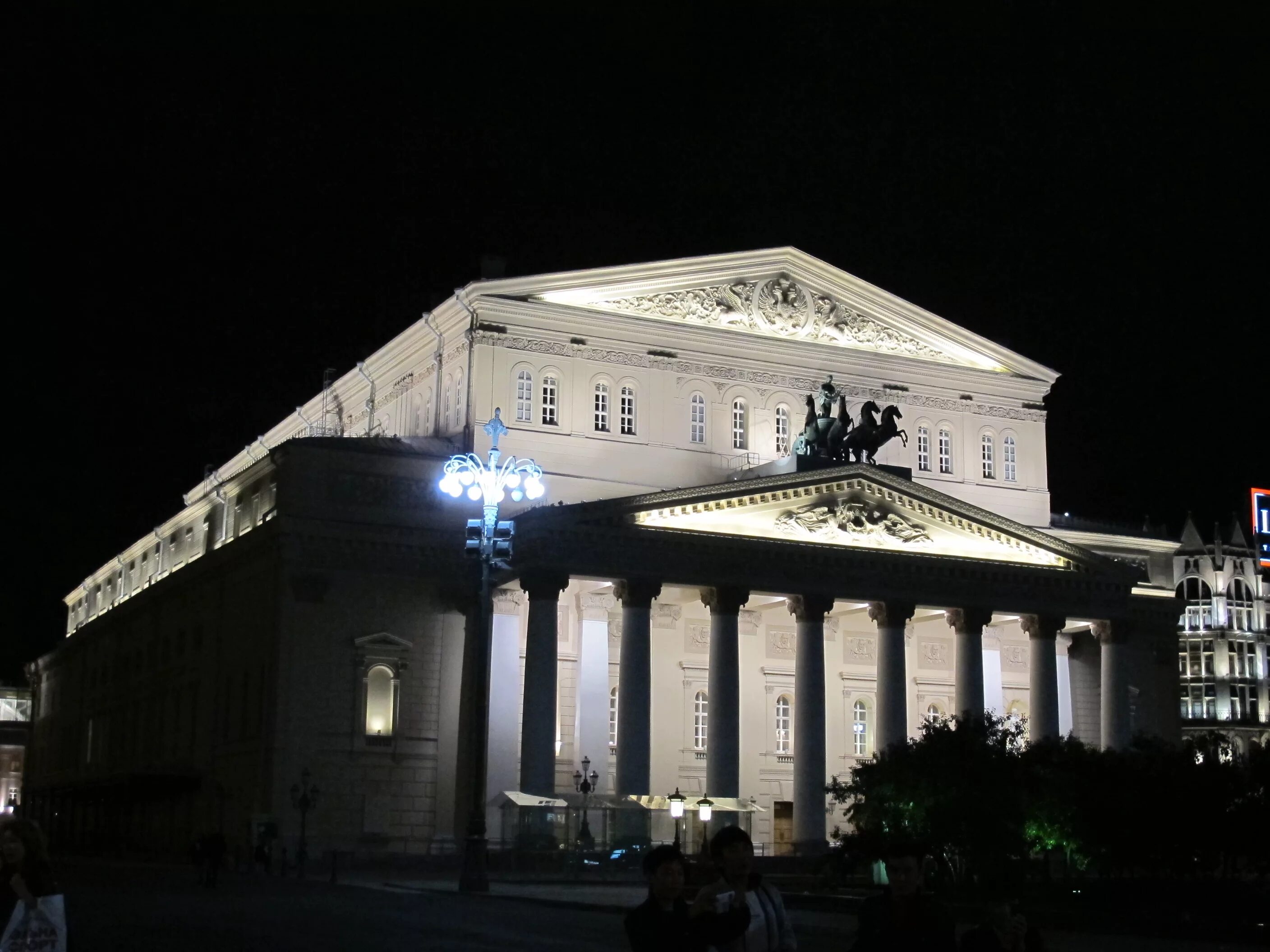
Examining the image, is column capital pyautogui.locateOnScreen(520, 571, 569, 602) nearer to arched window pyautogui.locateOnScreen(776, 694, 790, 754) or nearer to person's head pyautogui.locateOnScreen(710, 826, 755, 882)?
arched window pyautogui.locateOnScreen(776, 694, 790, 754)

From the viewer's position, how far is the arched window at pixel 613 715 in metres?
62.8

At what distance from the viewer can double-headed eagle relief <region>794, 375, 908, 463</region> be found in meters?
61.3

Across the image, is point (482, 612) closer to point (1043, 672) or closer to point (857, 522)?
point (857, 522)

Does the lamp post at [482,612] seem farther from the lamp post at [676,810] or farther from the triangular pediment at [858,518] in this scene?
the triangular pediment at [858,518]

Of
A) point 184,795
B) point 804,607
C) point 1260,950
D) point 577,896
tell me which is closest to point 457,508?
point 804,607

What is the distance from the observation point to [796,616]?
197ft

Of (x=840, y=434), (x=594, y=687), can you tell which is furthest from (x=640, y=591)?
(x=840, y=434)

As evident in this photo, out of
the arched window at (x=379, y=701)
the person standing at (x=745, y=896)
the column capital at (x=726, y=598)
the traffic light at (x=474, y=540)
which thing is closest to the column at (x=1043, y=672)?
the column capital at (x=726, y=598)

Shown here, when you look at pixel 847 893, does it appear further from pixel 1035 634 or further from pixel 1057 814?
pixel 1035 634

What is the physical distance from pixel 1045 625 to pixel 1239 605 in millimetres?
68028

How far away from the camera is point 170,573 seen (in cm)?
7200

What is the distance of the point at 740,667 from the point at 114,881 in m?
26.4

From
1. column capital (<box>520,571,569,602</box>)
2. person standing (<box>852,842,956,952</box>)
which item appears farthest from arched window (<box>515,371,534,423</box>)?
person standing (<box>852,842,956,952</box>)

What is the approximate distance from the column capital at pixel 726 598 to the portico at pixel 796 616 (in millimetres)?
62
